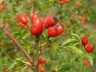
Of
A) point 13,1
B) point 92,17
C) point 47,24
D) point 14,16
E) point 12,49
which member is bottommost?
point 92,17

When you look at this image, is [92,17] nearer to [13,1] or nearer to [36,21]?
[13,1]

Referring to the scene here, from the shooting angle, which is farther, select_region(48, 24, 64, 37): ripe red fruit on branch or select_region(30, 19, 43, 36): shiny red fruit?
select_region(48, 24, 64, 37): ripe red fruit on branch

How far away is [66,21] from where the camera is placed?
579 centimetres

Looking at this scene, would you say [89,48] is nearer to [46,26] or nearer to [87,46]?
[87,46]

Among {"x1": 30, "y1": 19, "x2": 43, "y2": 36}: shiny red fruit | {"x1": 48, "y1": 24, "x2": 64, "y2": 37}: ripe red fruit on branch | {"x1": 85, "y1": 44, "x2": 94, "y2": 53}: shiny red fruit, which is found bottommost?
{"x1": 85, "y1": 44, "x2": 94, "y2": 53}: shiny red fruit

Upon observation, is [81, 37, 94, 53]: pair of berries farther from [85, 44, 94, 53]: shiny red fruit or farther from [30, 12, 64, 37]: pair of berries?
[30, 12, 64, 37]: pair of berries

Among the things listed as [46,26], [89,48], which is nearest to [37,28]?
[46,26]

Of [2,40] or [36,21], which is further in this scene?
[2,40]

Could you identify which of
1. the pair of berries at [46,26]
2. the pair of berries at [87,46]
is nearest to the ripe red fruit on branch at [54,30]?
the pair of berries at [46,26]

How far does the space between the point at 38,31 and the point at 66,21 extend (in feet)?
12.2

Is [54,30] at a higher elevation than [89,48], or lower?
higher

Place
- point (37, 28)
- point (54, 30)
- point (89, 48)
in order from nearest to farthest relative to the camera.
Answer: point (37, 28) → point (54, 30) → point (89, 48)

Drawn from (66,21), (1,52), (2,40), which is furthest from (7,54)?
(66,21)

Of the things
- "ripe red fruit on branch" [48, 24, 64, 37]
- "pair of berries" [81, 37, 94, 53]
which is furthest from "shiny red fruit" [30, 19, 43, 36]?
"pair of berries" [81, 37, 94, 53]
